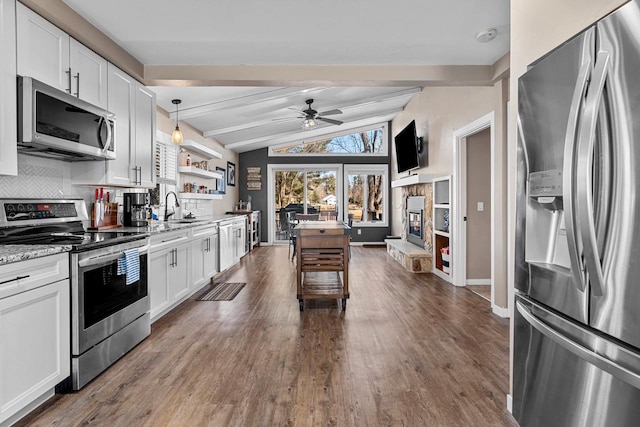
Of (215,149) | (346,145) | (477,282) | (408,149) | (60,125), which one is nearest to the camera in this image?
(60,125)

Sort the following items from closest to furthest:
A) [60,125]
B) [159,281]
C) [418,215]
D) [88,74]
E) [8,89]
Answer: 1. [8,89]
2. [60,125]
3. [88,74]
4. [159,281]
5. [418,215]

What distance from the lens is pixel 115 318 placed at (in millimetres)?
2520

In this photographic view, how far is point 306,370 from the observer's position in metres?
2.42

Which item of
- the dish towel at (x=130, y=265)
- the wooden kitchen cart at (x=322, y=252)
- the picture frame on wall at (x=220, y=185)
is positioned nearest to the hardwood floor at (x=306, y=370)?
the wooden kitchen cart at (x=322, y=252)

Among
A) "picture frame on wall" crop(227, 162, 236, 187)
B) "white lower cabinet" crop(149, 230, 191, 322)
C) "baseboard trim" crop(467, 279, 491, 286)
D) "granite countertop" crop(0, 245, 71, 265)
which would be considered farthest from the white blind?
"baseboard trim" crop(467, 279, 491, 286)

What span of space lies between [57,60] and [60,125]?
476 millimetres

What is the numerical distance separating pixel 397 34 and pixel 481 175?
8.68ft

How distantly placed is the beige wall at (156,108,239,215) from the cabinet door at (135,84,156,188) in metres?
1.26

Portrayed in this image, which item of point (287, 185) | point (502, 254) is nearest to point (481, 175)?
point (502, 254)

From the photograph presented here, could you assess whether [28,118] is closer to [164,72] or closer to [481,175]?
[164,72]

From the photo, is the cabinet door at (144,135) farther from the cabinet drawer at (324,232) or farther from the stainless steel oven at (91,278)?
the cabinet drawer at (324,232)

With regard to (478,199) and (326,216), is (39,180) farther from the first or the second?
(478,199)

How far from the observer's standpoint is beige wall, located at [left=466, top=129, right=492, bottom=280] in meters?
4.83

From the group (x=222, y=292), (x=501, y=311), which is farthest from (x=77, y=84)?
(x=501, y=311)
